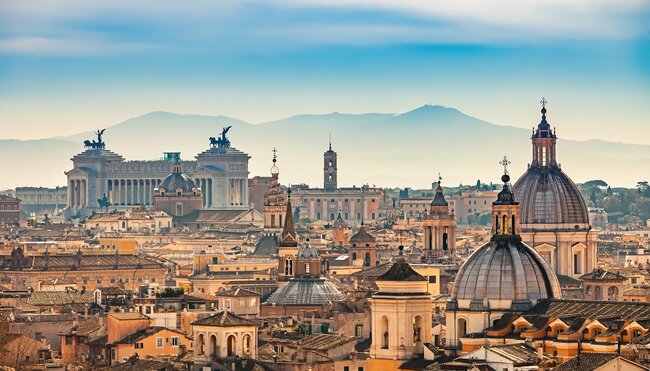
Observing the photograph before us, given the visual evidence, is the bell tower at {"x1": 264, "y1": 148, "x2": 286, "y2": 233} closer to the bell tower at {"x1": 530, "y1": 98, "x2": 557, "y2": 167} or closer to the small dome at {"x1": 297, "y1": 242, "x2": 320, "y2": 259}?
the bell tower at {"x1": 530, "y1": 98, "x2": 557, "y2": 167}

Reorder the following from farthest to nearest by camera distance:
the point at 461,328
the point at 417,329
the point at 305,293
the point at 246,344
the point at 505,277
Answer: the point at 305,293 < the point at 246,344 < the point at 417,329 < the point at 505,277 < the point at 461,328

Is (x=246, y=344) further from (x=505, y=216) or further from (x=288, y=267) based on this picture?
(x=288, y=267)

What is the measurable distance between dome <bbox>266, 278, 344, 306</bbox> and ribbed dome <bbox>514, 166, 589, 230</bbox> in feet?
42.7

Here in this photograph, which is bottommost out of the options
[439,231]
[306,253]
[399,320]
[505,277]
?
[399,320]

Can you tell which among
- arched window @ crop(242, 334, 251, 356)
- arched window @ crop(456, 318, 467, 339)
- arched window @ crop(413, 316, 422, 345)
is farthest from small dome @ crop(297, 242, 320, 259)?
arched window @ crop(456, 318, 467, 339)

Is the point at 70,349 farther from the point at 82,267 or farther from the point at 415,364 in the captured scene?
the point at 82,267

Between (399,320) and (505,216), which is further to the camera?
(505,216)

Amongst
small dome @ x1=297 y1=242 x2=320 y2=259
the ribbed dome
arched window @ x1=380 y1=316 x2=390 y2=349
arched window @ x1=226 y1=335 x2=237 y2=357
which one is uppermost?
the ribbed dome

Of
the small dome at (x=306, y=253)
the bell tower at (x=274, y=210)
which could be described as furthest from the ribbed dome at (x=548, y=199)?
the bell tower at (x=274, y=210)

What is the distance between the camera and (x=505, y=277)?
211 feet

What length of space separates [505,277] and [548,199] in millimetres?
48176

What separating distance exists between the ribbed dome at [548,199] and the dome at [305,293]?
13.0 m

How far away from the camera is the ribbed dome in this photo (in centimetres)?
11188

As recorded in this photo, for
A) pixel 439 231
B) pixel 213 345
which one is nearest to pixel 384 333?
pixel 213 345
